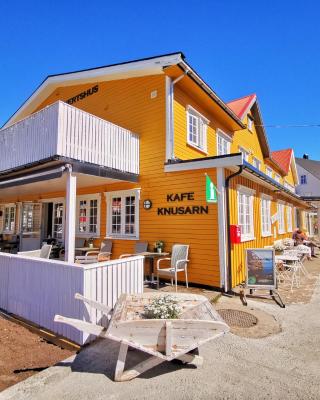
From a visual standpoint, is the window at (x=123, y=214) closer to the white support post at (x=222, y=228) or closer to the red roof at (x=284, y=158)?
the white support post at (x=222, y=228)

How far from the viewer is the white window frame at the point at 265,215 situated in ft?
34.9

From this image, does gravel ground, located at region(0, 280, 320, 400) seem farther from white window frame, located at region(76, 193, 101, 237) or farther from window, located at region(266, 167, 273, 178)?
window, located at region(266, 167, 273, 178)

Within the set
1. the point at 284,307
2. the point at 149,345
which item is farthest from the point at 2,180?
the point at 284,307

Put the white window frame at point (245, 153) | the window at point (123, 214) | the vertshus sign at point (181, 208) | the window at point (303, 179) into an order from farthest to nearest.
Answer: the window at point (303, 179), the white window frame at point (245, 153), the window at point (123, 214), the vertshus sign at point (181, 208)

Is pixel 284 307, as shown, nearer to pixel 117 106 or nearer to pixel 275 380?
pixel 275 380

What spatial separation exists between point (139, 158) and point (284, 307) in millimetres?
6277

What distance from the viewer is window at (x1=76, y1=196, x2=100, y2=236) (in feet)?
34.2

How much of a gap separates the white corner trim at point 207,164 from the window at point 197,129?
2145 millimetres

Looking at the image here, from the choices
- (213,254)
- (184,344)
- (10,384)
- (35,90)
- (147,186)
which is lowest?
(10,384)

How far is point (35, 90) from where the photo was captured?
12812 millimetres

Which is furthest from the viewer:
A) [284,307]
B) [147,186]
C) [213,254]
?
[147,186]

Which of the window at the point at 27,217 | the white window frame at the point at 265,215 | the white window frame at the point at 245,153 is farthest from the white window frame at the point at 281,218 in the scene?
the window at the point at 27,217

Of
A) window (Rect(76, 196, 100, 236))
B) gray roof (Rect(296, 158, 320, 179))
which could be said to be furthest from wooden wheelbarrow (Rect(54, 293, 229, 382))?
gray roof (Rect(296, 158, 320, 179))

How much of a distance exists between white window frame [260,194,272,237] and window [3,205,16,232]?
12673 millimetres
